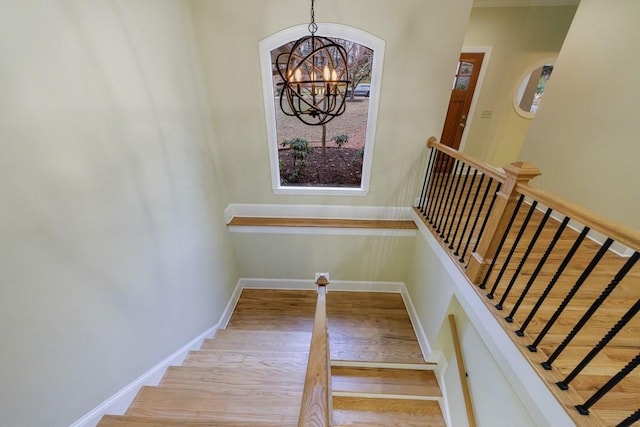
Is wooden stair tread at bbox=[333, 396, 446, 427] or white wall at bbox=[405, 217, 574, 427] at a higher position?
white wall at bbox=[405, 217, 574, 427]

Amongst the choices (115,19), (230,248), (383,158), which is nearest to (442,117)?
(383,158)

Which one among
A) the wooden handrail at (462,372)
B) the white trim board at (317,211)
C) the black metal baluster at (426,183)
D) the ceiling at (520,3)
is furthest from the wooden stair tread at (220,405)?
the ceiling at (520,3)

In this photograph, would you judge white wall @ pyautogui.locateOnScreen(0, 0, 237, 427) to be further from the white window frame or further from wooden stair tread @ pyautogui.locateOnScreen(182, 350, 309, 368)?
the white window frame

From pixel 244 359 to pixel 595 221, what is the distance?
2.19m

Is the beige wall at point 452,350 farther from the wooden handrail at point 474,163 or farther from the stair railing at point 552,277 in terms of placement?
the wooden handrail at point 474,163

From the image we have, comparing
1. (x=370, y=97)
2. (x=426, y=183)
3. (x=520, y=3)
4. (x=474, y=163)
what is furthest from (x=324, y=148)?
(x=520, y=3)

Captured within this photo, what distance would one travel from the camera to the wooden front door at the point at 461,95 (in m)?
3.62

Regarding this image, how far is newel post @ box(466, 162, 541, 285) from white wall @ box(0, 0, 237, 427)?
222cm

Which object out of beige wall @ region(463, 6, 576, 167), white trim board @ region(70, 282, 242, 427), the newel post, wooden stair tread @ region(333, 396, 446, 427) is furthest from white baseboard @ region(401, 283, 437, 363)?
beige wall @ region(463, 6, 576, 167)

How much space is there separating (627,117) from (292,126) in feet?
10.1

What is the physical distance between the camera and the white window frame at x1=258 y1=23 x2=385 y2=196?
2219 mm

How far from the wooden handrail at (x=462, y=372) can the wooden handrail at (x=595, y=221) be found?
Result: 4.86 feet

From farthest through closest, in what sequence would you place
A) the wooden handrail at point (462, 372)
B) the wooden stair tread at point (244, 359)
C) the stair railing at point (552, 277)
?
the wooden handrail at point (462, 372) → the wooden stair tread at point (244, 359) → the stair railing at point (552, 277)

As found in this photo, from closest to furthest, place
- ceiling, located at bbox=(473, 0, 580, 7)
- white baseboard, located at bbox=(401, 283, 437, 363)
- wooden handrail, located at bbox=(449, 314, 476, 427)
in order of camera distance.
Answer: wooden handrail, located at bbox=(449, 314, 476, 427) < white baseboard, located at bbox=(401, 283, 437, 363) < ceiling, located at bbox=(473, 0, 580, 7)
